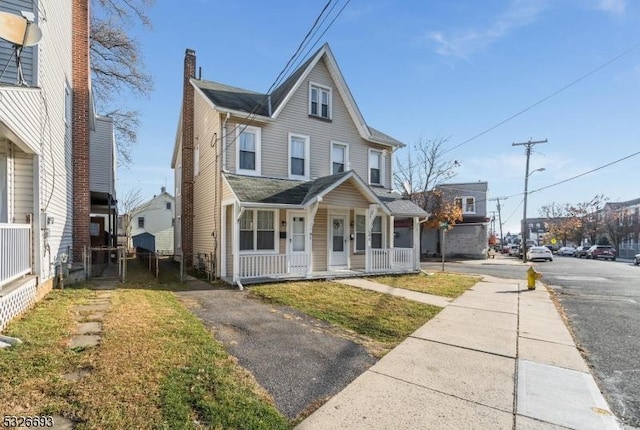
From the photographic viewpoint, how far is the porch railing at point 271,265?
12.0 metres

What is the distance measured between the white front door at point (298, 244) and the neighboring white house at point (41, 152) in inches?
262

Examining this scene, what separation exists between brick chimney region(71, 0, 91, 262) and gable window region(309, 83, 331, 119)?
26.3ft

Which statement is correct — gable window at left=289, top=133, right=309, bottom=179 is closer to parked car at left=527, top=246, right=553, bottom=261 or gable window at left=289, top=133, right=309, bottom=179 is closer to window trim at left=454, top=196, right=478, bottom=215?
window trim at left=454, top=196, right=478, bottom=215

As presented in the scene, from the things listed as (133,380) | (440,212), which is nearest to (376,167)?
(133,380)

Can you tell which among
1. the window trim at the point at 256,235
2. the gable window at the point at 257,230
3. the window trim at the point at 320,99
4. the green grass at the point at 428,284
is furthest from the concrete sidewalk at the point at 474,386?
the window trim at the point at 320,99

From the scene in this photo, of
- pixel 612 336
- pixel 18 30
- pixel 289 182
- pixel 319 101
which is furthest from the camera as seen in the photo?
pixel 319 101

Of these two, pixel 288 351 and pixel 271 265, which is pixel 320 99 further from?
pixel 288 351

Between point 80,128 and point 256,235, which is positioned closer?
point 80,128

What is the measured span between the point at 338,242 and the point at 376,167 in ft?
14.6

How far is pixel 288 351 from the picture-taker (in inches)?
204

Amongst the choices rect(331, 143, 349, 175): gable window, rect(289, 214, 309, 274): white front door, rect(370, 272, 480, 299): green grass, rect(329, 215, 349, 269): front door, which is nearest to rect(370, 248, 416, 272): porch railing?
rect(370, 272, 480, 299): green grass

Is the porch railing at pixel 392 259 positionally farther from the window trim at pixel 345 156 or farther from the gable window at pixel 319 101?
the gable window at pixel 319 101

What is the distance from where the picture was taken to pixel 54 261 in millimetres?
8812

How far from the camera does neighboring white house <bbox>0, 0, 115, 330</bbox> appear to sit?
19.3 ft
